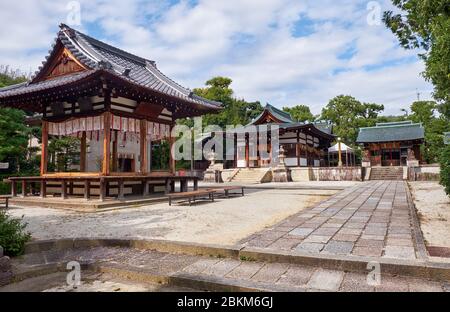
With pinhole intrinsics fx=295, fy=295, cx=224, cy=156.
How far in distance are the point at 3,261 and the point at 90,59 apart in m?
9.64

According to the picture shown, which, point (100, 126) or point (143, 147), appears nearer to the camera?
point (100, 126)

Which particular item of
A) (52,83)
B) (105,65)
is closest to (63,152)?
(52,83)

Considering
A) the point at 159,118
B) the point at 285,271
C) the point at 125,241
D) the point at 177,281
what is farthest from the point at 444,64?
the point at 159,118

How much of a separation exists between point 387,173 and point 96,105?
81.0 feet

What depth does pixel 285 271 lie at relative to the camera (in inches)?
144

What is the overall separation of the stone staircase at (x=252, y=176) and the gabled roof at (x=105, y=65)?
40.7ft

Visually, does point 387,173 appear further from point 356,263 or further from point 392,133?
point 356,263

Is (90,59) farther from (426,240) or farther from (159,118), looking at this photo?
(426,240)

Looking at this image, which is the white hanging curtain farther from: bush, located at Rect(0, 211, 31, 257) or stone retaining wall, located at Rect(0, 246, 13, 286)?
stone retaining wall, located at Rect(0, 246, 13, 286)

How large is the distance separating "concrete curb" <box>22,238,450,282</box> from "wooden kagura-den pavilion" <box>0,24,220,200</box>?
5.21 m

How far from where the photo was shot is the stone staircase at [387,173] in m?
25.8

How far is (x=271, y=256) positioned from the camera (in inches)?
158

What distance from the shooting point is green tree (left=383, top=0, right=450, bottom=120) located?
16.4 feet
